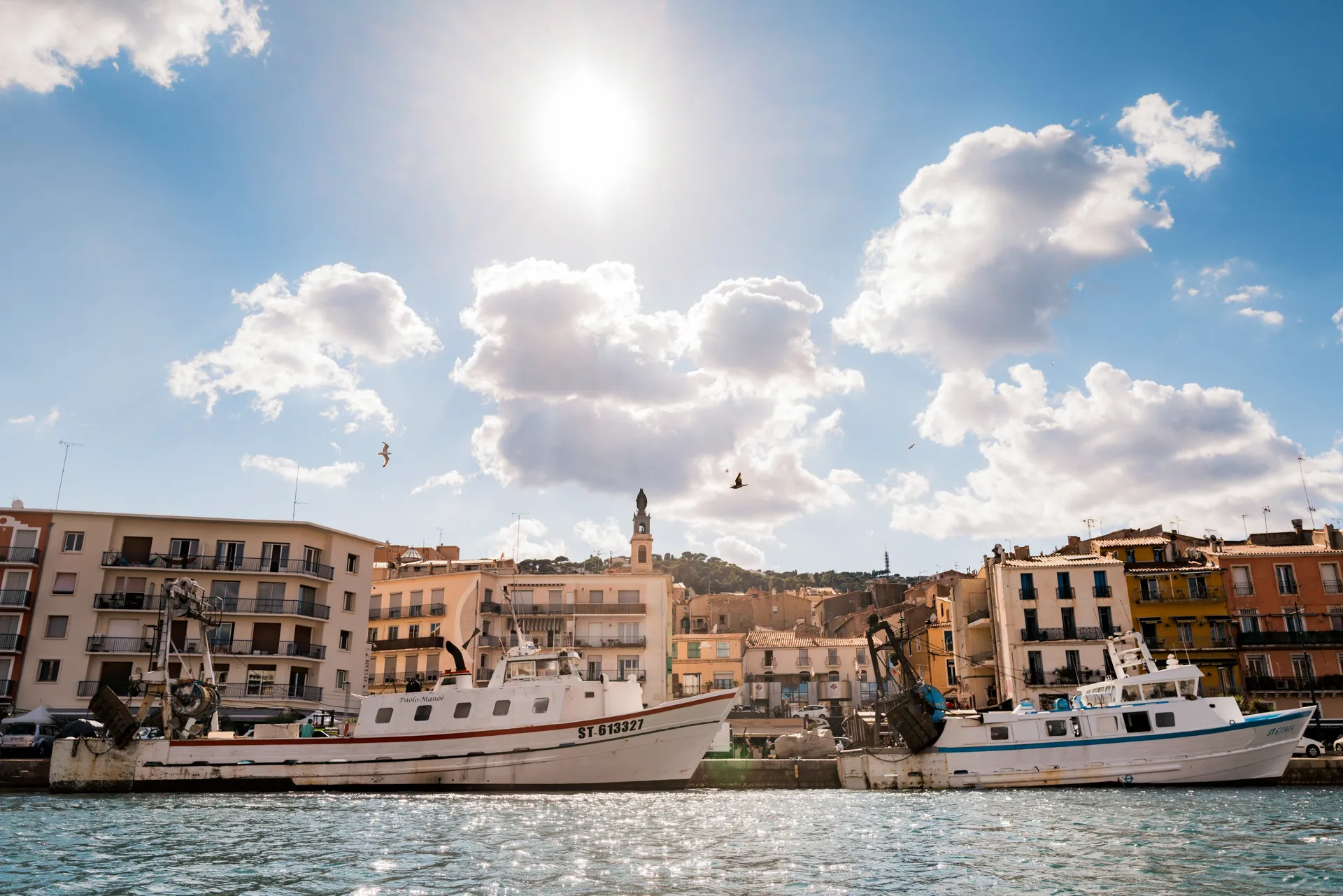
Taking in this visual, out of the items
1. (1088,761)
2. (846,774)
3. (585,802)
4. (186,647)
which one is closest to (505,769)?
(585,802)

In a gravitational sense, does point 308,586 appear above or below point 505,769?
above

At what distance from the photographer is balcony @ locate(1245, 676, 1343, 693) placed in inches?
1875

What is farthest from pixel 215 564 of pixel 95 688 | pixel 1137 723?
pixel 1137 723

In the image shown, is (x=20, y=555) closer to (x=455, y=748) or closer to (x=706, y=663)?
(x=455, y=748)

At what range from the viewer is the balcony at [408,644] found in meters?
A: 57.6

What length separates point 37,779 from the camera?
103ft

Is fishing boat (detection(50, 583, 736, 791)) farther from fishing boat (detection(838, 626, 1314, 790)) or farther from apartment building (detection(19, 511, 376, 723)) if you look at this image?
apartment building (detection(19, 511, 376, 723))

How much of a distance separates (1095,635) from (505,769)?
34.7m

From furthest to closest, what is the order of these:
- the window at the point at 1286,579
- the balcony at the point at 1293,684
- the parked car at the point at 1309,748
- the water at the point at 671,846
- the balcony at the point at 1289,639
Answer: the window at the point at 1286,579
the balcony at the point at 1289,639
the balcony at the point at 1293,684
the parked car at the point at 1309,748
the water at the point at 671,846

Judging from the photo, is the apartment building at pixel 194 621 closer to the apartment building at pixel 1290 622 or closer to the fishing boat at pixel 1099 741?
the fishing boat at pixel 1099 741

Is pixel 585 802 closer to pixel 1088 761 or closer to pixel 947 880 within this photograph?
pixel 947 880

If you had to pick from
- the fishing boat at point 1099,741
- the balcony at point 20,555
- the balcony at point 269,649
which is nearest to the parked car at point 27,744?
the balcony at point 269,649

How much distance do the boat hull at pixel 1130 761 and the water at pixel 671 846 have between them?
3.58 metres

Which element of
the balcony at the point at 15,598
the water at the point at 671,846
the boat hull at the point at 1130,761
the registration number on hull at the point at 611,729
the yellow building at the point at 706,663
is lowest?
the water at the point at 671,846
